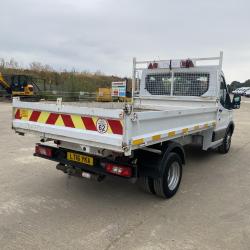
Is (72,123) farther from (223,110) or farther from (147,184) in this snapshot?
(223,110)

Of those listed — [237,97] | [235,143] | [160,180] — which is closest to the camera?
[160,180]

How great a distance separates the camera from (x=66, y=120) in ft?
12.5

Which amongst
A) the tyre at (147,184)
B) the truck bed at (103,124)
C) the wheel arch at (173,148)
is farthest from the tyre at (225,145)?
the tyre at (147,184)

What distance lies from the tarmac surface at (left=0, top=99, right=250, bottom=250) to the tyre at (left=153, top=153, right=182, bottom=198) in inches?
5.6

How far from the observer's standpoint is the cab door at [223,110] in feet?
A: 20.4

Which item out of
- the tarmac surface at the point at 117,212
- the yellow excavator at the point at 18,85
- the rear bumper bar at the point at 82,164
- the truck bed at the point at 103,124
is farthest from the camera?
the yellow excavator at the point at 18,85

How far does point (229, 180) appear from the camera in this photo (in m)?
5.33

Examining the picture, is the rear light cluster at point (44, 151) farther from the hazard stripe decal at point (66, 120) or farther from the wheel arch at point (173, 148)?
the wheel arch at point (173, 148)

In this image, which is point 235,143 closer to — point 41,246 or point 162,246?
point 162,246

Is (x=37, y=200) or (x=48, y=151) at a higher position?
(x=48, y=151)

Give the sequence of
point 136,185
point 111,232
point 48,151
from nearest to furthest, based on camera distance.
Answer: point 111,232
point 48,151
point 136,185

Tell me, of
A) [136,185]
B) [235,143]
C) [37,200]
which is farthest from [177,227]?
[235,143]

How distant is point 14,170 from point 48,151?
149 centimetres

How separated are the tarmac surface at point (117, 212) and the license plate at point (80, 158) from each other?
633 millimetres
